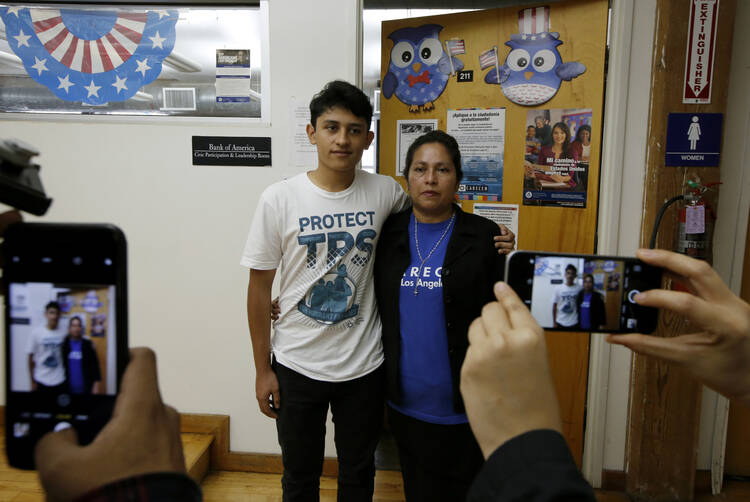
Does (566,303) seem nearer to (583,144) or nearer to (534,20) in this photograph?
(583,144)

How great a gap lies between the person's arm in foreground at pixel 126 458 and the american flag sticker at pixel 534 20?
216 centimetres

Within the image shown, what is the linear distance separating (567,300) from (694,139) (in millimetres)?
1462

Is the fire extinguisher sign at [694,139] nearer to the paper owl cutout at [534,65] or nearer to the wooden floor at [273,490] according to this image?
the paper owl cutout at [534,65]

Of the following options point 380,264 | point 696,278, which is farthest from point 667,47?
point 696,278

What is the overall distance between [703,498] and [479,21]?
244cm

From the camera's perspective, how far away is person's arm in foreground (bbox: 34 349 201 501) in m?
0.41

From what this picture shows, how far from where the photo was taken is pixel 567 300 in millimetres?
846

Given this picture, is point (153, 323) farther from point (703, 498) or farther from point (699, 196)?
point (703, 498)

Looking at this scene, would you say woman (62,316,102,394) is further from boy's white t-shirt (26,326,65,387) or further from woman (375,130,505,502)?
woman (375,130,505,502)

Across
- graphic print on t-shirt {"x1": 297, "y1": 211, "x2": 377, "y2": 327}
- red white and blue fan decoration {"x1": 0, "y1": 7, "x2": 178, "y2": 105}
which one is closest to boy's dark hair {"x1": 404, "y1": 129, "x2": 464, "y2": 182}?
graphic print on t-shirt {"x1": 297, "y1": 211, "x2": 377, "y2": 327}

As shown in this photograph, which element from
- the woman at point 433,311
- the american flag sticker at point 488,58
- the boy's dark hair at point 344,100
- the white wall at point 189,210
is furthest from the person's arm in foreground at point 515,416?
the american flag sticker at point 488,58

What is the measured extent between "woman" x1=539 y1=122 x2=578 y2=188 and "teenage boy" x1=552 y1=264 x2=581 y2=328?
1403 millimetres

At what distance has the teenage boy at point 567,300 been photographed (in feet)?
2.76

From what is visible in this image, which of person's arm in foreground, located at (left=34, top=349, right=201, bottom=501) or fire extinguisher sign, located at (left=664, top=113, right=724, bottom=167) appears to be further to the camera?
fire extinguisher sign, located at (left=664, top=113, right=724, bottom=167)
